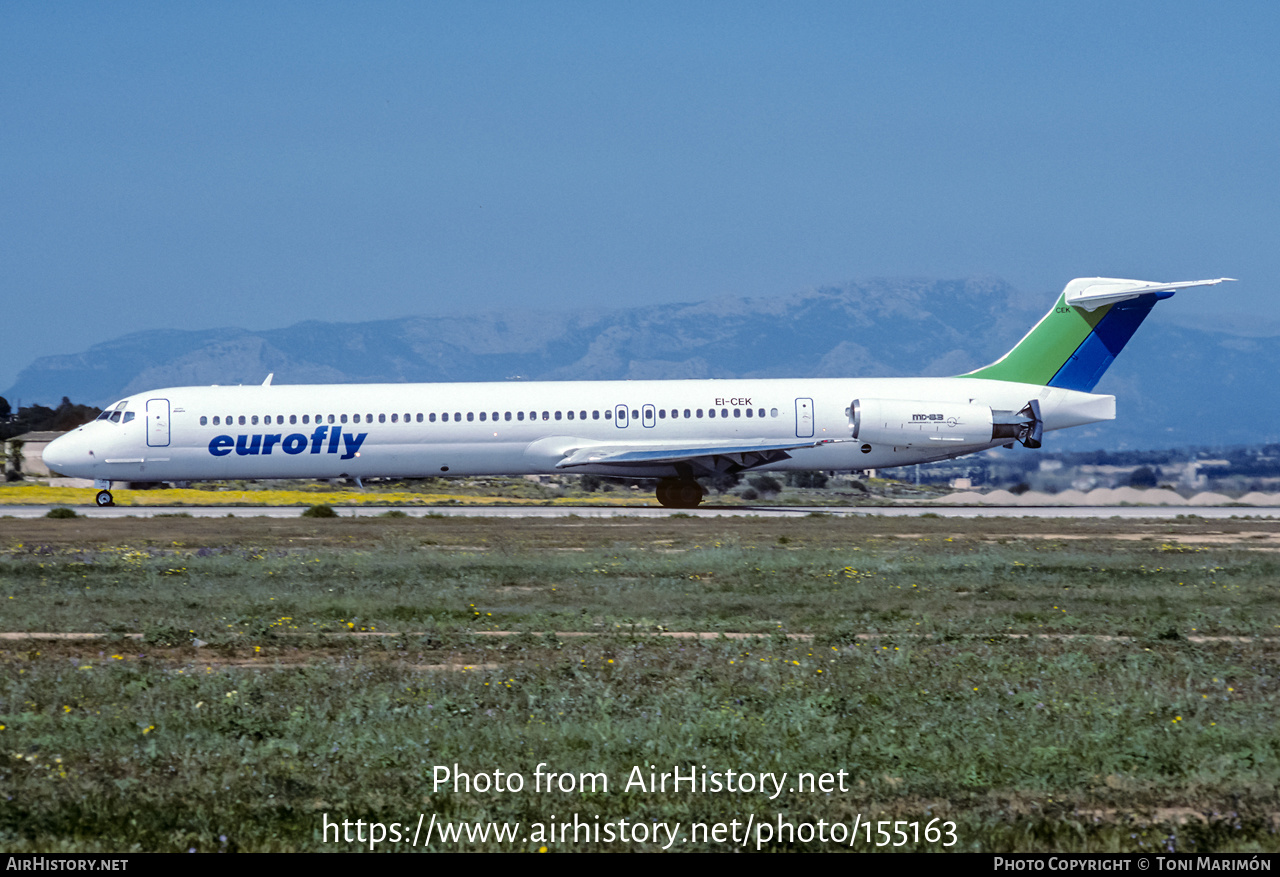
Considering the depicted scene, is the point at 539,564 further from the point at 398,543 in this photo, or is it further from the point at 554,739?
the point at 554,739

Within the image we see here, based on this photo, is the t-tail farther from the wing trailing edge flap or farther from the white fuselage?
the wing trailing edge flap

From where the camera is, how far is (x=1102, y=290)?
4144 cm

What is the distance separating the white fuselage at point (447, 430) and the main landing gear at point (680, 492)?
87 cm

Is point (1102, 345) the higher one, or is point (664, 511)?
point (1102, 345)

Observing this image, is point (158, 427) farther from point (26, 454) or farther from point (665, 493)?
point (26, 454)

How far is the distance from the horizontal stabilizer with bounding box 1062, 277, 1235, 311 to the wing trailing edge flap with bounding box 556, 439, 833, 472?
31.3ft

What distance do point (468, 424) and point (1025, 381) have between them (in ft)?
58.2

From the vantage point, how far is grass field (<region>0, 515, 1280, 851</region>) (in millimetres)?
7719

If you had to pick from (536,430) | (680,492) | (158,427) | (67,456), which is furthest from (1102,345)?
(67,456)

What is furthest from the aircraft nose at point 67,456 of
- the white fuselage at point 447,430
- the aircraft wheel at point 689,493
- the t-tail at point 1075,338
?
the t-tail at point 1075,338

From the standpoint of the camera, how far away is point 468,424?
39312mm

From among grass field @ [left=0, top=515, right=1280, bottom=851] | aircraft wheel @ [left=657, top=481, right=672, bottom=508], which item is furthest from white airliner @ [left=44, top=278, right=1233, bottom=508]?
grass field @ [left=0, top=515, right=1280, bottom=851]

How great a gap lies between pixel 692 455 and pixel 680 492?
276 cm

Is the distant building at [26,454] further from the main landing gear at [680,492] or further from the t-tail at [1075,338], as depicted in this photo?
the t-tail at [1075,338]
